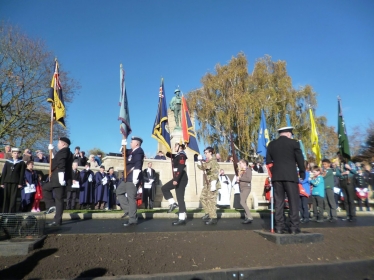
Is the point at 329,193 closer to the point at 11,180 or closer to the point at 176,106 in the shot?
the point at 11,180

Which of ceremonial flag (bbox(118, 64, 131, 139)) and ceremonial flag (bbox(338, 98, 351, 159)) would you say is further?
ceremonial flag (bbox(338, 98, 351, 159))

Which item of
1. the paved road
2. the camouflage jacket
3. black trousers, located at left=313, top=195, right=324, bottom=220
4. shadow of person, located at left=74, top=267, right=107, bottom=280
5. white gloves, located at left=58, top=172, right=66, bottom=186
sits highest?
the camouflage jacket

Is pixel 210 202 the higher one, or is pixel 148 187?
pixel 148 187

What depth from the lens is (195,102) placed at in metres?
34.7

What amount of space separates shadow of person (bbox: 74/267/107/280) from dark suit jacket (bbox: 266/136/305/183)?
12.6 ft

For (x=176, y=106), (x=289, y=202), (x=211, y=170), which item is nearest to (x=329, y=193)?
(x=211, y=170)

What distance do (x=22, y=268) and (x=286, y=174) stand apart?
4.79m

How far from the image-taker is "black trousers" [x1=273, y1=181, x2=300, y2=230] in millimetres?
6383

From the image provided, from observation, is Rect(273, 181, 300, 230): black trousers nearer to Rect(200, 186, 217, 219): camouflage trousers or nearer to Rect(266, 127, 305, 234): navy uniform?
Rect(266, 127, 305, 234): navy uniform

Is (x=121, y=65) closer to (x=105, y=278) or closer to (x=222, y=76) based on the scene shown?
(x=105, y=278)

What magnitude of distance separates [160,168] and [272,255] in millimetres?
15163

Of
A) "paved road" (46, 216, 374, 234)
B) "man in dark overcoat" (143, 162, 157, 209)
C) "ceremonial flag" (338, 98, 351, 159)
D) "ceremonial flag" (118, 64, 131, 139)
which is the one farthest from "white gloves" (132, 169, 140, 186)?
"ceremonial flag" (338, 98, 351, 159)

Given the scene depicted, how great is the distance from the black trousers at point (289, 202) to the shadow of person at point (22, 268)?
4.27m

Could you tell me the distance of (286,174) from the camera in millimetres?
6461
